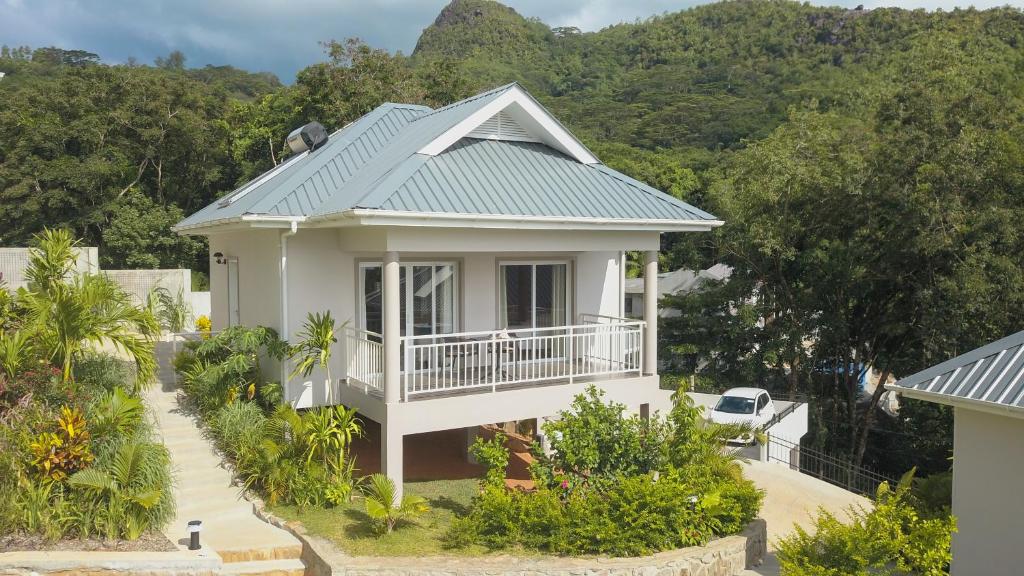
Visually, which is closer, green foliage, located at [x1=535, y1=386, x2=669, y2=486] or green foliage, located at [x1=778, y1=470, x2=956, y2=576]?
green foliage, located at [x1=778, y1=470, x2=956, y2=576]

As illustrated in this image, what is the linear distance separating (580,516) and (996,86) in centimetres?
2281

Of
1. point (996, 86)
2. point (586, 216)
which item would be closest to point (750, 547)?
point (586, 216)

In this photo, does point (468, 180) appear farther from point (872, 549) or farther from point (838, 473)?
point (838, 473)

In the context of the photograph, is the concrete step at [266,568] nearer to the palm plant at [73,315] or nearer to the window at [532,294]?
the palm plant at [73,315]

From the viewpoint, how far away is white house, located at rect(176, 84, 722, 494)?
1161cm

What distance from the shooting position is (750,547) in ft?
34.9

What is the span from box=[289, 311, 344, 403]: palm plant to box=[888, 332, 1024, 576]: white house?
8.60 m

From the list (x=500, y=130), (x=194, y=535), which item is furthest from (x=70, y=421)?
(x=500, y=130)

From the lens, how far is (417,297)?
44.3 ft

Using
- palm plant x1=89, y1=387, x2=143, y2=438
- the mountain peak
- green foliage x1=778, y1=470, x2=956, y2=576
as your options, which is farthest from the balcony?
the mountain peak

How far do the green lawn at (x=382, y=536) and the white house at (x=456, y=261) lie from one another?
859 mm

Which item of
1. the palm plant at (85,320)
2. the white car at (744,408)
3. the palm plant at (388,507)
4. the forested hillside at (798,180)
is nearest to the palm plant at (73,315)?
the palm plant at (85,320)

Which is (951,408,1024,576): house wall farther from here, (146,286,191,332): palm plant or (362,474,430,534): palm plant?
(146,286,191,332): palm plant

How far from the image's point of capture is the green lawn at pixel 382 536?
9570mm
